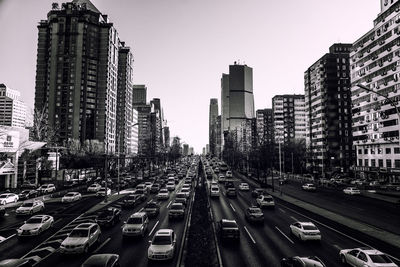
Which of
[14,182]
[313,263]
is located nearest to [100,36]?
[14,182]

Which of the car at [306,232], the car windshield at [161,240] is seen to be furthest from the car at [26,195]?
the car at [306,232]

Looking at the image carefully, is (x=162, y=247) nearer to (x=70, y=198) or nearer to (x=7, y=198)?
(x=70, y=198)

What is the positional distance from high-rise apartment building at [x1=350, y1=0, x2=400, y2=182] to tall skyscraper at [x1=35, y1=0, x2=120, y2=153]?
97.9 m

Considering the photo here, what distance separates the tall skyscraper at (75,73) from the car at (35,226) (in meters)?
96.6

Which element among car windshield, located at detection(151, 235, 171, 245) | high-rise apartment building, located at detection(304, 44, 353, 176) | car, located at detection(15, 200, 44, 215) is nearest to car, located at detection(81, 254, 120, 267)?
car windshield, located at detection(151, 235, 171, 245)

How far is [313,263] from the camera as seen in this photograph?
44.9 ft


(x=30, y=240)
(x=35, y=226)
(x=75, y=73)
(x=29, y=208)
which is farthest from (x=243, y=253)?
(x=75, y=73)

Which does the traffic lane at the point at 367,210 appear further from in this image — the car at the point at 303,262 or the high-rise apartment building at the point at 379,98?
the high-rise apartment building at the point at 379,98

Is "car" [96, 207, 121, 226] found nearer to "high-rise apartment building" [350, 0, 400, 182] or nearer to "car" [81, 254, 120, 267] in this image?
"car" [81, 254, 120, 267]

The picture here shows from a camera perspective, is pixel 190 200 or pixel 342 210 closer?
pixel 342 210

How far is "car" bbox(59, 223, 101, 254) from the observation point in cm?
1742

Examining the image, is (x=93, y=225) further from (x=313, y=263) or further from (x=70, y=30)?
(x=70, y=30)

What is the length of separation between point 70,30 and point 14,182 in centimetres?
9121

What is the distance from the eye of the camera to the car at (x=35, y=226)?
21922mm
